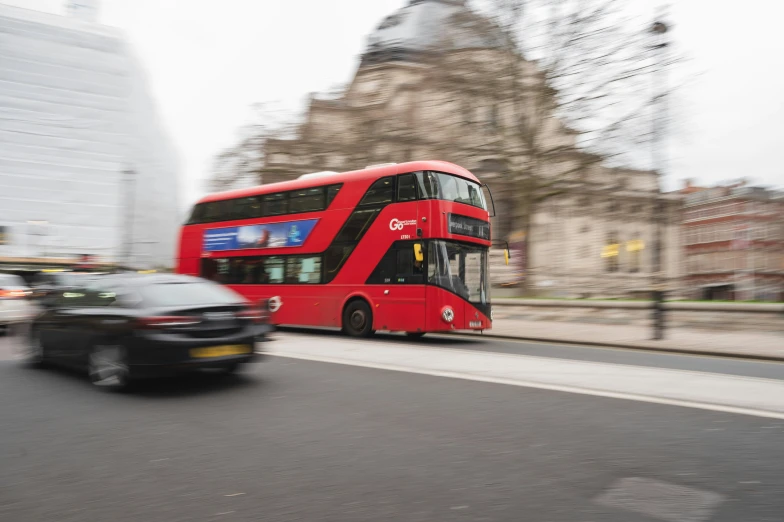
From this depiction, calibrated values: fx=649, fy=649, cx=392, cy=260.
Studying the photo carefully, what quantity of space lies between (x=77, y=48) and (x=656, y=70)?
62.8 m

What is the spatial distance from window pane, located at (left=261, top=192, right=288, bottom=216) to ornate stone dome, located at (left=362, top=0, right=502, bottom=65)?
11000 millimetres

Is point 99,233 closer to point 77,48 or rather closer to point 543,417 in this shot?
point 77,48

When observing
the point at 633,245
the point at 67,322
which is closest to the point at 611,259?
the point at 633,245

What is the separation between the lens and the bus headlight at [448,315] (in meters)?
13.5

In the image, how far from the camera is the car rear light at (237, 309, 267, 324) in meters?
7.56

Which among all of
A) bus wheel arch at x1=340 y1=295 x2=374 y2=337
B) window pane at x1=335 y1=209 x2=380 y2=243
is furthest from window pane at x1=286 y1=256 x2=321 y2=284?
bus wheel arch at x1=340 y1=295 x2=374 y2=337

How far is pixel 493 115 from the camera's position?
24.6m

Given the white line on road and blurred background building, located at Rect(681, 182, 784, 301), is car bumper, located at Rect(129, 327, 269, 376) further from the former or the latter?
blurred background building, located at Rect(681, 182, 784, 301)

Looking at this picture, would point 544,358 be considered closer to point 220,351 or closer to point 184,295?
point 220,351

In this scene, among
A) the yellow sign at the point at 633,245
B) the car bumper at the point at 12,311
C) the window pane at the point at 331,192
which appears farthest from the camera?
the yellow sign at the point at 633,245

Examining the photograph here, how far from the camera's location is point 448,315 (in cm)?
1360

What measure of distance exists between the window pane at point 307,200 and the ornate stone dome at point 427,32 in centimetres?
1104

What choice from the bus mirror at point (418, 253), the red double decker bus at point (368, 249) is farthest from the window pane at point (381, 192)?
the bus mirror at point (418, 253)

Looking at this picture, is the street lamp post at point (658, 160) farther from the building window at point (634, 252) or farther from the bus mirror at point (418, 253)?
the building window at point (634, 252)
